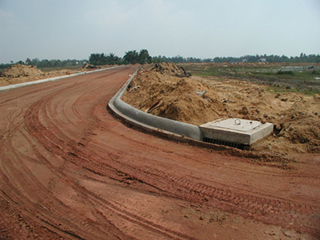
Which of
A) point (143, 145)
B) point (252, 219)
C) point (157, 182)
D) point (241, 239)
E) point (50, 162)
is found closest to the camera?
point (241, 239)

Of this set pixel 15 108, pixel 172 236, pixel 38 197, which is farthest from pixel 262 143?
pixel 15 108

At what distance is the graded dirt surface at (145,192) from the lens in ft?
11.1

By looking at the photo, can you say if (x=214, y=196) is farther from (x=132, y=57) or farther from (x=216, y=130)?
(x=132, y=57)

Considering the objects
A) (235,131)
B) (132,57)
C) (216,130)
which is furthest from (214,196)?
(132,57)

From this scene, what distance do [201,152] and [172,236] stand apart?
3106 millimetres

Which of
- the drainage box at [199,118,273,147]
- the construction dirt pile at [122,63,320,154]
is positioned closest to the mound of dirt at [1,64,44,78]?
the construction dirt pile at [122,63,320,154]

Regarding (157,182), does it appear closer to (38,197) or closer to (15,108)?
(38,197)

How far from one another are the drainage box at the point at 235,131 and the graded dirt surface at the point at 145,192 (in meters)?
0.65

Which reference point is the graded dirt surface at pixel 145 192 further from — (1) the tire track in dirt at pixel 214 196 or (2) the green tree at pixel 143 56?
(2) the green tree at pixel 143 56

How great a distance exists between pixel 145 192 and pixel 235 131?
3.23 metres

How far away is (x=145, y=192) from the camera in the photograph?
4371 millimetres

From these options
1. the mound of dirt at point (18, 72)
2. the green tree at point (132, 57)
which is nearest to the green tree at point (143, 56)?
the green tree at point (132, 57)

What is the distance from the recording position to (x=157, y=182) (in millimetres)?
4699

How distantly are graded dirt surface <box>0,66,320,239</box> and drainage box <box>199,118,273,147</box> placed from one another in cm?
65
